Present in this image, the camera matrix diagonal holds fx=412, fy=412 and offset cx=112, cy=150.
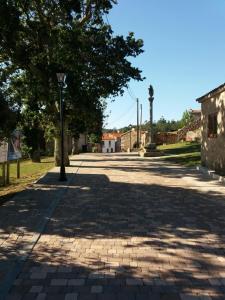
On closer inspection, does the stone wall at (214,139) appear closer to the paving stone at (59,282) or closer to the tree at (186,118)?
the paving stone at (59,282)

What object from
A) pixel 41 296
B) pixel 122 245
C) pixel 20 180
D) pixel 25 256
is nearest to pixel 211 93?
pixel 20 180

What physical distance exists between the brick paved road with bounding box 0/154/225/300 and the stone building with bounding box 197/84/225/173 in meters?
4.53

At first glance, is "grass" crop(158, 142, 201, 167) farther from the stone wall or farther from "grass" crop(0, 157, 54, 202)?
"grass" crop(0, 157, 54, 202)

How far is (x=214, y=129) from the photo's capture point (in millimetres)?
17938

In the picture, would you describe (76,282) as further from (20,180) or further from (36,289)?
(20,180)

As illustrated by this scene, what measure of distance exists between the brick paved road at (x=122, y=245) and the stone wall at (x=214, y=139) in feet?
14.5

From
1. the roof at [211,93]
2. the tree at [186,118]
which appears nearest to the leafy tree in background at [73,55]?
the roof at [211,93]

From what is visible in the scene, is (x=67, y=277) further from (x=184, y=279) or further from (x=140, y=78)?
(x=140, y=78)

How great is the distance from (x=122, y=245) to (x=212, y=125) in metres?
12.4

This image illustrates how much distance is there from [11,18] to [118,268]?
11114 millimetres

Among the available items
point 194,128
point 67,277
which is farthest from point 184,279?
point 194,128

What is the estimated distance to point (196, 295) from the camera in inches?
195

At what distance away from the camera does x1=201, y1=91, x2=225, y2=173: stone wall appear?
16.5 metres

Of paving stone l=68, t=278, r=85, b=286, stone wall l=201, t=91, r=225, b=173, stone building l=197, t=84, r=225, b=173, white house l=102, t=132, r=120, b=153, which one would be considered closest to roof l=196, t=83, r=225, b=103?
stone building l=197, t=84, r=225, b=173
